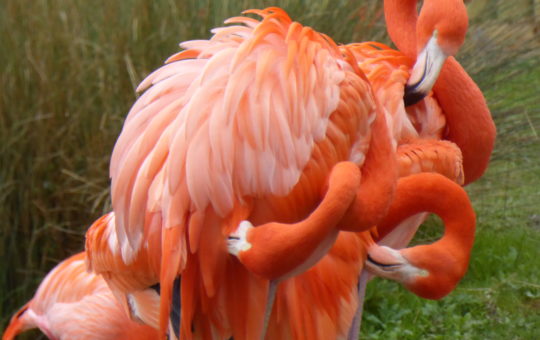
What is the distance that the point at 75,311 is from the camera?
347 centimetres

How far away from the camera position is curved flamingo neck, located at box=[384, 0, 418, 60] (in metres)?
3.46

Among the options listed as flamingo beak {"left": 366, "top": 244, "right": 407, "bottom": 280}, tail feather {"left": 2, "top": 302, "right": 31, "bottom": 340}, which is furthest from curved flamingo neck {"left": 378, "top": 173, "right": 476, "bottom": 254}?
tail feather {"left": 2, "top": 302, "right": 31, "bottom": 340}

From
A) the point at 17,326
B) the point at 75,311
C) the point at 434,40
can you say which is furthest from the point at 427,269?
the point at 17,326

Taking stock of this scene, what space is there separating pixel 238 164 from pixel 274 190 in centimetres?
12

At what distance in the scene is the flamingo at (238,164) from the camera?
7.98 ft

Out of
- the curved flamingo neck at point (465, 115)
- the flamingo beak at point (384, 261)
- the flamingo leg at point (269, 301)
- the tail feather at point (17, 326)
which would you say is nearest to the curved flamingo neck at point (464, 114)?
the curved flamingo neck at point (465, 115)

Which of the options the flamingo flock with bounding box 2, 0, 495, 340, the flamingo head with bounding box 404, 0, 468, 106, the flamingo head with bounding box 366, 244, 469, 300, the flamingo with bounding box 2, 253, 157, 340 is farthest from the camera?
the flamingo with bounding box 2, 253, 157, 340

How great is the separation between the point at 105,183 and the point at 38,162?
0.91ft

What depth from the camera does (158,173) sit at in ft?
8.36

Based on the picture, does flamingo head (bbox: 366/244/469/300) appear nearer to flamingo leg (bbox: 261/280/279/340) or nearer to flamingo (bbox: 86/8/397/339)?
flamingo (bbox: 86/8/397/339)

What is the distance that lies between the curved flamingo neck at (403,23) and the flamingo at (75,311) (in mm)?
1361

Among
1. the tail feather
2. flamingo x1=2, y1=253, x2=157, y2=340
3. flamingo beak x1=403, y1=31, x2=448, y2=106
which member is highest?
flamingo beak x1=403, y1=31, x2=448, y2=106

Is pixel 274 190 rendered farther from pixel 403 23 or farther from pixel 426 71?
pixel 403 23

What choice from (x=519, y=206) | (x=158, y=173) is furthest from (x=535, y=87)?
(x=158, y=173)
